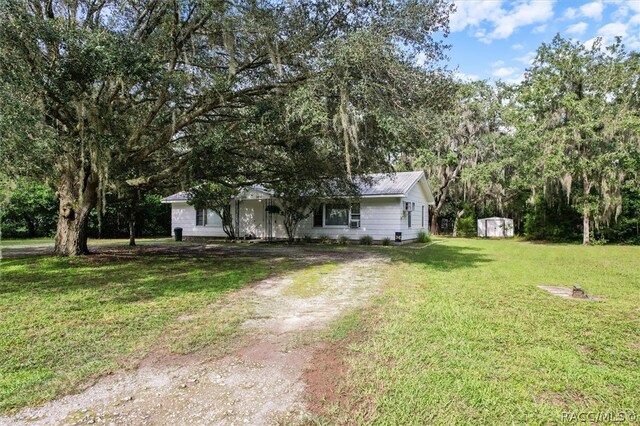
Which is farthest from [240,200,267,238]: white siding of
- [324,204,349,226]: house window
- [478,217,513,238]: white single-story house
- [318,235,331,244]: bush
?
[478,217,513,238]: white single-story house

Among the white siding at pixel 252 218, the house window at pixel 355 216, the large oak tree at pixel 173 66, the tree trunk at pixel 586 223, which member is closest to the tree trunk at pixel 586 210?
the tree trunk at pixel 586 223

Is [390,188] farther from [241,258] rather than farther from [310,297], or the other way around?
[310,297]

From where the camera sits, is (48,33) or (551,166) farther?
(551,166)

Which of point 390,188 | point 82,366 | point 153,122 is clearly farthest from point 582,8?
point 82,366

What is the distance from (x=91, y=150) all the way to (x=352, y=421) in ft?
25.0

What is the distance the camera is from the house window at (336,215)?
17281 millimetres

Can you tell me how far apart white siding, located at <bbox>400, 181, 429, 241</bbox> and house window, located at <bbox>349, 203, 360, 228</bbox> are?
6.48 feet

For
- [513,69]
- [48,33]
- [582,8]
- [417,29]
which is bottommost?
[48,33]

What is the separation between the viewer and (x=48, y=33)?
19.6 ft

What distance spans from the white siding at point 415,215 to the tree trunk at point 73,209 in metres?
11.7

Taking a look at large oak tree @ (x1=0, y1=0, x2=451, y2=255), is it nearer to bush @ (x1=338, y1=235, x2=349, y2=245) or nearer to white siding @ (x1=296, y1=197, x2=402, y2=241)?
white siding @ (x1=296, y1=197, x2=402, y2=241)

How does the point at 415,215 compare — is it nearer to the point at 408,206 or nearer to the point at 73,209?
the point at 408,206

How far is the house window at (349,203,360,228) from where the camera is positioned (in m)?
17.1

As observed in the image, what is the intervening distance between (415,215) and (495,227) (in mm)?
10557
